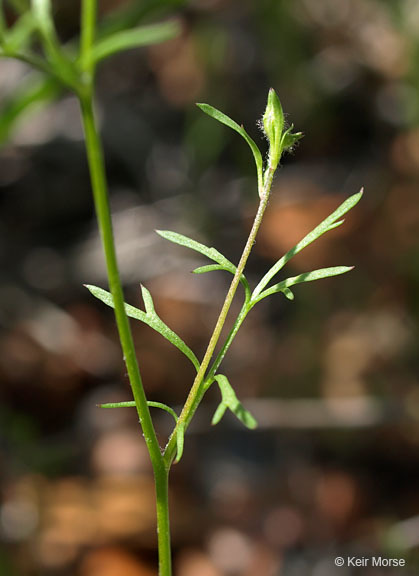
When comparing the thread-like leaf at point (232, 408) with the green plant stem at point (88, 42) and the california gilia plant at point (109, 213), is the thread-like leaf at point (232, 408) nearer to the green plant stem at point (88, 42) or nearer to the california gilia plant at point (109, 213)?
the california gilia plant at point (109, 213)

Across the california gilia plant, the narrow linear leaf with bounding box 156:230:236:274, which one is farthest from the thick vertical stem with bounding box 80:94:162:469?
the narrow linear leaf with bounding box 156:230:236:274

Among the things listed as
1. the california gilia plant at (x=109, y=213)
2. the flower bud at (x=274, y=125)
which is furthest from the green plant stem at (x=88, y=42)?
the flower bud at (x=274, y=125)

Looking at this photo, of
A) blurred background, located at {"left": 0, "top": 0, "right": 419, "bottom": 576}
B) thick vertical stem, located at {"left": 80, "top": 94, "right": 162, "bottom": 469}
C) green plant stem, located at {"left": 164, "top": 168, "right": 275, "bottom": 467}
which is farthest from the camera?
blurred background, located at {"left": 0, "top": 0, "right": 419, "bottom": 576}

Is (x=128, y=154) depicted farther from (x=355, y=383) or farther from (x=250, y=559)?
(x=250, y=559)

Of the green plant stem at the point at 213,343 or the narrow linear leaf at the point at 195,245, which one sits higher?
the narrow linear leaf at the point at 195,245

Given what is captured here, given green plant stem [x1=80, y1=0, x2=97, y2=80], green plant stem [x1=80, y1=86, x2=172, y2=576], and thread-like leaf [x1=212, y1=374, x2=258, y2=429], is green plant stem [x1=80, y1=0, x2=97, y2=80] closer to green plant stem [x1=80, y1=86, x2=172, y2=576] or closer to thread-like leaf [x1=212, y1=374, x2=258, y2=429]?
green plant stem [x1=80, y1=86, x2=172, y2=576]

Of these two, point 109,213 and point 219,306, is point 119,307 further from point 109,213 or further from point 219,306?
point 219,306

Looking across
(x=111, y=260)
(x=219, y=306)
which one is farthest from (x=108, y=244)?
(x=219, y=306)

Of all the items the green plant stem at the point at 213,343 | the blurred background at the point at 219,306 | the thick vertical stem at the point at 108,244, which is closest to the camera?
the thick vertical stem at the point at 108,244

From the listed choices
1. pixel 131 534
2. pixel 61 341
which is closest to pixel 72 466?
pixel 131 534
